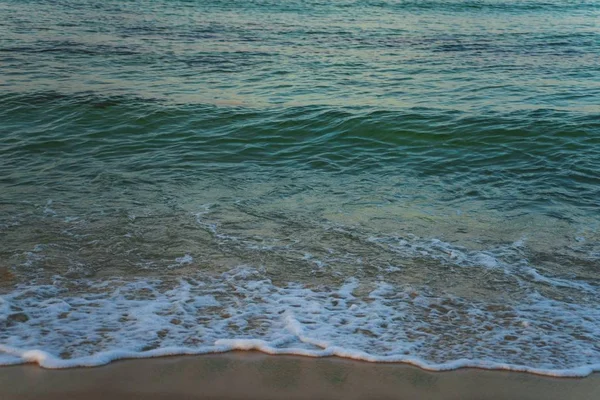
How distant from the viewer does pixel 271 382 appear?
3.97 metres

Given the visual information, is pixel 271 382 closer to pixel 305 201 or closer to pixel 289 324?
pixel 289 324

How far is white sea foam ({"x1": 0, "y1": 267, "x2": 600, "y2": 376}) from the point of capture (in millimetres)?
4266

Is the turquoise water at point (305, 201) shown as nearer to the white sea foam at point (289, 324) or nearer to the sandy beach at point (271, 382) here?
the white sea foam at point (289, 324)

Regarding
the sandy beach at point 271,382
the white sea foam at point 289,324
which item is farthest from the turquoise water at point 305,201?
the sandy beach at point 271,382

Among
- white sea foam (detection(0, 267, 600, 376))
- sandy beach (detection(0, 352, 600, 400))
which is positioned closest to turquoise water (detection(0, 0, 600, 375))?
white sea foam (detection(0, 267, 600, 376))

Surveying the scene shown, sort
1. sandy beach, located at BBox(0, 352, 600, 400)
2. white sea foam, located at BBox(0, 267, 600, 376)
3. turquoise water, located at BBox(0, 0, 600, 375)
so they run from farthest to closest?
1. turquoise water, located at BBox(0, 0, 600, 375)
2. white sea foam, located at BBox(0, 267, 600, 376)
3. sandy beach, located at BBox(0, 352, 600, 400)

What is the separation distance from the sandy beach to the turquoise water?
0.14 meters

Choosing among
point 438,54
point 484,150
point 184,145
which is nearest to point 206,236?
point 184,145

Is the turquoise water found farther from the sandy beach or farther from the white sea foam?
the sandy beach

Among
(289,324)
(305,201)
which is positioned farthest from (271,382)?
(305,201)

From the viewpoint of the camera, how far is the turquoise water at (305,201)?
466cm

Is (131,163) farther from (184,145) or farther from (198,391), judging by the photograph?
(198,391)

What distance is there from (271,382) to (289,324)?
758mm

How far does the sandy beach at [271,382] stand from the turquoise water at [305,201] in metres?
0.14
